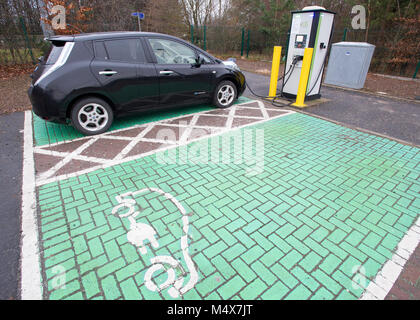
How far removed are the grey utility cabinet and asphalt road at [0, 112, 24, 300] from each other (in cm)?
990

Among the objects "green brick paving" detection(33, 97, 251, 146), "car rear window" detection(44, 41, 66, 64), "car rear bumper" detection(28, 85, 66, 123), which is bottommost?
"green brick paving" detection(33, 97, 251, 146)

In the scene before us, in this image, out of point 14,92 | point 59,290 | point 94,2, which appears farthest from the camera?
point 94,2

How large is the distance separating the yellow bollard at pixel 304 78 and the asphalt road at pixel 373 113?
320 millimetres

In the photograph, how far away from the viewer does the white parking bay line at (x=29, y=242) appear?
2.05 meters

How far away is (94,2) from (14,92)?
790 cm

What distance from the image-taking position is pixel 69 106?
4.51 meters

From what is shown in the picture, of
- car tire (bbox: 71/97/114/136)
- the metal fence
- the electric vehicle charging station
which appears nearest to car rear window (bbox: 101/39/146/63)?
car tire (bbox: 71/97/114/136)

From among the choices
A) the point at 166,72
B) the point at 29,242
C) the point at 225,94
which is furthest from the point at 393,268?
the point at 225,94

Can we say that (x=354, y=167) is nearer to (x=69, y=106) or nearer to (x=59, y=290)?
(x=59, y=290)

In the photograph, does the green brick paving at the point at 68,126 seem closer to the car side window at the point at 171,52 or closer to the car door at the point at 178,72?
the car door at the point at 178,72

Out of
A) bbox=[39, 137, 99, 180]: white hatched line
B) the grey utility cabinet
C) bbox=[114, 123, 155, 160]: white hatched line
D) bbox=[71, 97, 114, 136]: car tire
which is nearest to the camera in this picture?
bbox=[39, 137, 99, 180]: white hatched line

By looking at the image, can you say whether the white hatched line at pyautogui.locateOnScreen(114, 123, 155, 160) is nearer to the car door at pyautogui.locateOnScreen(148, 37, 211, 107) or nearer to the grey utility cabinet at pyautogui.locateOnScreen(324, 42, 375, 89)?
the car door at pyautogui.locateOnScreen(148, 37, 211, 107)

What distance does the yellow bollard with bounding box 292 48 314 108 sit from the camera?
614cm

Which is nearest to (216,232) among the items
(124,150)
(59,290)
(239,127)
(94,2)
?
(59,290)
